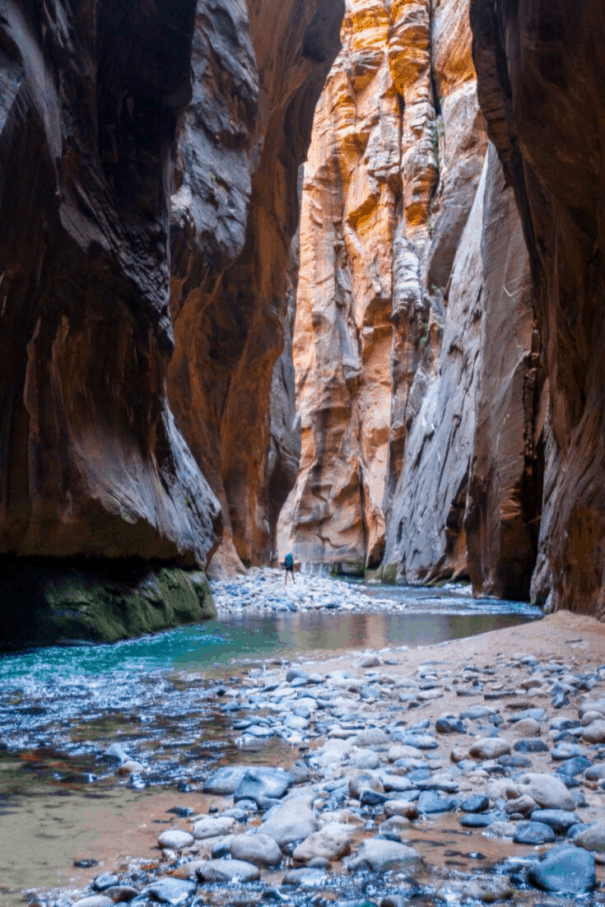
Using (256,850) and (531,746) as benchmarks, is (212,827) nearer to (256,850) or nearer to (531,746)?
(256,850)

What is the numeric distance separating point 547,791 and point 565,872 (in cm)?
49

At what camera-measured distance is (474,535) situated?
17312 millimetres

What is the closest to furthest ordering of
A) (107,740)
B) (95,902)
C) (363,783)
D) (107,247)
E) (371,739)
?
1. (95,902)
2. (363,783)
3. (371,739)
4. (107,740)
5. (107,247)

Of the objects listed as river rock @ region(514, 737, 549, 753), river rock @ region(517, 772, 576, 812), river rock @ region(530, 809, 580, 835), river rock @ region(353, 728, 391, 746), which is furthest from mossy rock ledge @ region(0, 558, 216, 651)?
river rock @ region(530, 809, 580, 835)

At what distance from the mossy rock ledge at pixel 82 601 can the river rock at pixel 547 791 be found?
4726 millimetres

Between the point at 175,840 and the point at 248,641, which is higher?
the point at 175,840

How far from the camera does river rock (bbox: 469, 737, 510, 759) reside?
2.69 meters

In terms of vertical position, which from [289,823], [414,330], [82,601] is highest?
[414,330]

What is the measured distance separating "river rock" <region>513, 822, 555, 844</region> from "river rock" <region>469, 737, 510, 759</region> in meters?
0.70

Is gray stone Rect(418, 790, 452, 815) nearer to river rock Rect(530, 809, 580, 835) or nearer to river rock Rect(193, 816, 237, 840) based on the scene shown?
river rock Rect(530, 809, 580, 835)

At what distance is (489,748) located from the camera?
2.70 m

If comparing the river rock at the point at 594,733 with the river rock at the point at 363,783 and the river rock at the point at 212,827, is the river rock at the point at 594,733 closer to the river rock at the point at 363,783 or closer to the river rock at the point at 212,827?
the river rock at the point at 363,783

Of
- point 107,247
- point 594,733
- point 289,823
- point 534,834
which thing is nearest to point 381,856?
point 289,823

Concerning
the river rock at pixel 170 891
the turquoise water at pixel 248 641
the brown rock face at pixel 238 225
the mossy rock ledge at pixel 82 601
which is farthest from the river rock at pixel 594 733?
the brown rock face at pixel 238 225
